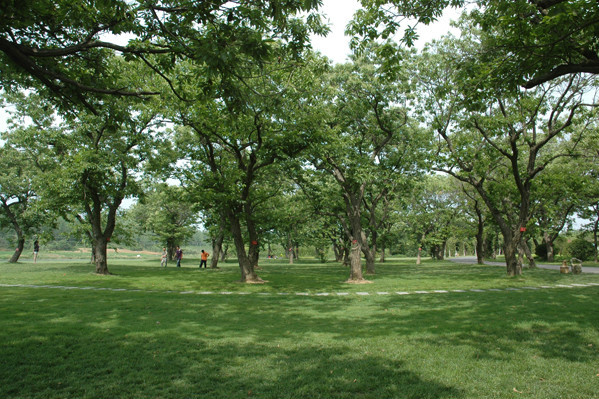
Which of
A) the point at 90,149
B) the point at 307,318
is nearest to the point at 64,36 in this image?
the point at 307,318

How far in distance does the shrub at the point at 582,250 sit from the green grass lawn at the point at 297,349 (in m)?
33.0

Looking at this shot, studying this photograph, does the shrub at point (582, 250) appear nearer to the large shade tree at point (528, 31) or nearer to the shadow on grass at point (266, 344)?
the shadow on grass at point (266, 344)

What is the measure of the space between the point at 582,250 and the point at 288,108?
125ft

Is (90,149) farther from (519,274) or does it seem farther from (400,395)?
(519,274)

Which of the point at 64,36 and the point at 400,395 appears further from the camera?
the point at 64,36

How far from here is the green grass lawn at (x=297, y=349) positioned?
4266 millimetres

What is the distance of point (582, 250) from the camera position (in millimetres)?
36938

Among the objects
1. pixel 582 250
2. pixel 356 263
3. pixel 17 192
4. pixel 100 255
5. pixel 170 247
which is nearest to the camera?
pixel 356 263

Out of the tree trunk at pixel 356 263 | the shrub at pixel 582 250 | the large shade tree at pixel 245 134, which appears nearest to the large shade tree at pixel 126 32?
the large shade tree at pixel 245 134

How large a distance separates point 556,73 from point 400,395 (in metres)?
6.52

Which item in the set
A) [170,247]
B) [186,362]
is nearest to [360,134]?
[186,362]

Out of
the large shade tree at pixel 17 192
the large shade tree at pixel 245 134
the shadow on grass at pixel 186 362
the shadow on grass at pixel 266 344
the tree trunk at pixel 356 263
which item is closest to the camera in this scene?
the shadow on grass at pixel 186 362

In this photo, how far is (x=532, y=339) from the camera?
Answer: 6.45 metres

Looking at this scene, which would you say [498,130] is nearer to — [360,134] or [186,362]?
[360,134]
